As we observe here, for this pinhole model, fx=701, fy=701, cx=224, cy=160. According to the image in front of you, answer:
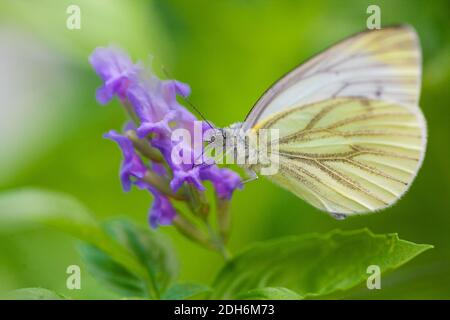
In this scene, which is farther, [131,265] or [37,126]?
[37,126]

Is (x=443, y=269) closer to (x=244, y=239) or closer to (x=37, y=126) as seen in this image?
(x=244, y=239)

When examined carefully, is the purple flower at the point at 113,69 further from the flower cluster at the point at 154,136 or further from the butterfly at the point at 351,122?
the butterfly at the point at 351,122

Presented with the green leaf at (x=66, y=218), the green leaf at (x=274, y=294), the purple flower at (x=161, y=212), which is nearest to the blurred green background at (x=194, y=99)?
the green leaf at (x=66, y=218)

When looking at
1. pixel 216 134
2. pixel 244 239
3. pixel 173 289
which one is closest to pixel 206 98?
pixel 244 239

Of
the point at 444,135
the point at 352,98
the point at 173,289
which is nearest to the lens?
the point at 173,289

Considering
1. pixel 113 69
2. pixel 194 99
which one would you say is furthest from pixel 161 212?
pixel 194 99

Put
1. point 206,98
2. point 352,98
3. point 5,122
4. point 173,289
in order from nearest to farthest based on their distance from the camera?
point 173,289 < point 352,98 < point 206,98 < point 5,122

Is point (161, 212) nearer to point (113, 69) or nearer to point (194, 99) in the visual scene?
point (113, 69)
